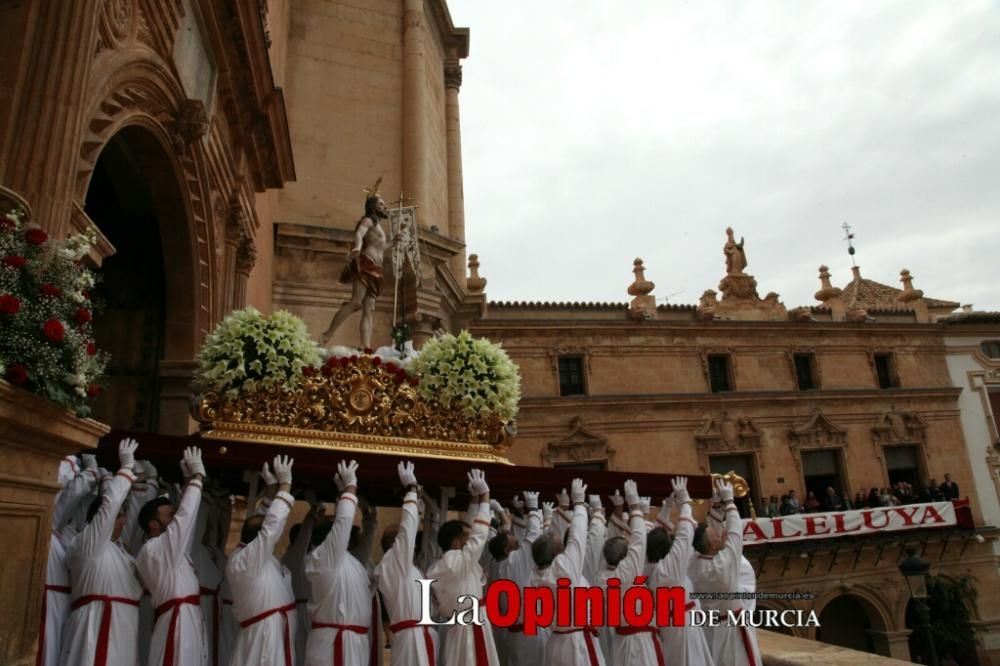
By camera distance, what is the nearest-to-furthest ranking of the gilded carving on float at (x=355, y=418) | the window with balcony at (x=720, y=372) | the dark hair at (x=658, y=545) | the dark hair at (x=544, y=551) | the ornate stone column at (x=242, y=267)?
the gilded carving on float at (x=355, y=418) < the dark hair at (x=544, y=551) < the dark hair at (x=658, y=545) < the ornate stone column at (x=242, y=267) < the window with balcony at (x=720, y=372)

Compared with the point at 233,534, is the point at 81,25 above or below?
above

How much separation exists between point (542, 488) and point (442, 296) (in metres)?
8.91

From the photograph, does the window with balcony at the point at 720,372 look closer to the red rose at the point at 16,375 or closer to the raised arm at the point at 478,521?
the raised arm at the point at 478,521

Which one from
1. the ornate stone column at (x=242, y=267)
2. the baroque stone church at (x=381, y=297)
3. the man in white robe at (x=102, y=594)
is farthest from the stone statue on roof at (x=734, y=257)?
the man in white robe at (x=102, y=594)

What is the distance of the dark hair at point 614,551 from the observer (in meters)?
5.24

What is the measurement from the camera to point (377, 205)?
295 inches

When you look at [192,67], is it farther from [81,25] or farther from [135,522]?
[135,522]

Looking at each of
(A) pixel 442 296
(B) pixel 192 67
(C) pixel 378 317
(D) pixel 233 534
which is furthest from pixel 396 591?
(A) pixel 442 296

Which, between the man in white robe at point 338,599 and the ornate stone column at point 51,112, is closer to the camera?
the ornate stone column at point 51,112

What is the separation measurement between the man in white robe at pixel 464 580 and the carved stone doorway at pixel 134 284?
5.17 m

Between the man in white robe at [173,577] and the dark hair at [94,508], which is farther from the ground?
the dark hair at [94,508]

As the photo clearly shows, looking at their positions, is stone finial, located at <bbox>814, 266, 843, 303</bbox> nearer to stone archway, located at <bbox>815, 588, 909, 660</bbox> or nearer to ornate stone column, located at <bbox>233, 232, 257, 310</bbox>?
stone archway, located at <bbox>815, 588, 909, 660</bbox>

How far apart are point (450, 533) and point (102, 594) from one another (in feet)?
7.22

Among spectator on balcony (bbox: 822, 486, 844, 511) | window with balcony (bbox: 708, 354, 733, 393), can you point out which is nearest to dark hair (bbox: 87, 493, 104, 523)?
window with balcony (bbox: 708, 354, 733, 393)
